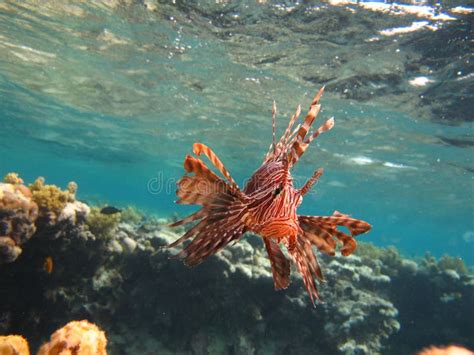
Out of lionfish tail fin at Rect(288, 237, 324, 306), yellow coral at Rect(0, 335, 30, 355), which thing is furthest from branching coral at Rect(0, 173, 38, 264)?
lionfish tail fin at Rect(288, 237, 324, 306)

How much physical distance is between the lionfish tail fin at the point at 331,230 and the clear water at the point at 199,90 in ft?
25.7

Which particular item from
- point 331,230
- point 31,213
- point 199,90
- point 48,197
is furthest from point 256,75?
point 331,230

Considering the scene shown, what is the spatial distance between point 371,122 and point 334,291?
9.76 m

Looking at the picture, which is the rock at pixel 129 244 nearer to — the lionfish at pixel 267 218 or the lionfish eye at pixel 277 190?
the lionfish at pixel 267 218

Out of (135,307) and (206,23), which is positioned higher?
(206,23)

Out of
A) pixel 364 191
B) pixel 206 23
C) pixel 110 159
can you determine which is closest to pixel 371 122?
pixel 206 23

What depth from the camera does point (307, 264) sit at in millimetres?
2242

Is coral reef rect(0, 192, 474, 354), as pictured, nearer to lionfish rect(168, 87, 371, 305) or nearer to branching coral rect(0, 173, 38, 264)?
branching coral rect(0, 173, 38, 264)

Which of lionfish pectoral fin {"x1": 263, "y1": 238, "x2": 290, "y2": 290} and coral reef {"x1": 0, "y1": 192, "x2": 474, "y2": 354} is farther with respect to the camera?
coral reef {"x1": 0, "y1": 192, "x2": 474, "y2": 354}

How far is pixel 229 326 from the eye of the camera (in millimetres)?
6293

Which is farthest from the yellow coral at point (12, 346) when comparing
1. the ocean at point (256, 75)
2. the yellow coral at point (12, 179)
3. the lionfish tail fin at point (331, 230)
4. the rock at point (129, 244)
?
the rock at point (129, 244)

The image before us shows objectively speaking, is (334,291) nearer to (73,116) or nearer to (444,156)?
(444,156)

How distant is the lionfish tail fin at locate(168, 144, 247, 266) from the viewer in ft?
6.43

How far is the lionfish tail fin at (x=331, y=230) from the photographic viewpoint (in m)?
2.12
